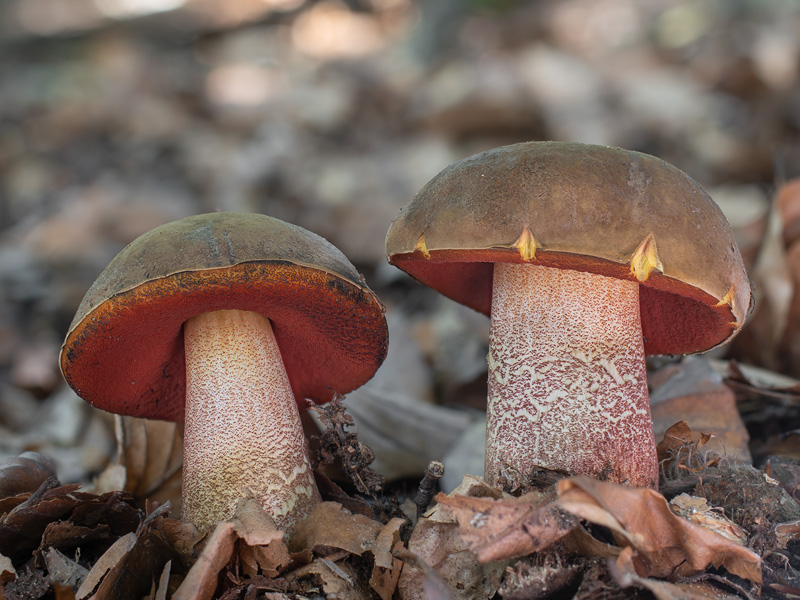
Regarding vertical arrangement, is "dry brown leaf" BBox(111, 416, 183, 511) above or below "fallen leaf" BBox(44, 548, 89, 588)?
below

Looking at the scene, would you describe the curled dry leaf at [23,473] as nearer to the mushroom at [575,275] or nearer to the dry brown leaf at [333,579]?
the dry brown leaf at [333,579]

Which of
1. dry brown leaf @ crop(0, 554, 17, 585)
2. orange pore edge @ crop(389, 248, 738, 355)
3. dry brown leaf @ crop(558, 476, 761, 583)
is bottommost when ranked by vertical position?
dry brown leaf @ crop(0, 554, 17, 585)

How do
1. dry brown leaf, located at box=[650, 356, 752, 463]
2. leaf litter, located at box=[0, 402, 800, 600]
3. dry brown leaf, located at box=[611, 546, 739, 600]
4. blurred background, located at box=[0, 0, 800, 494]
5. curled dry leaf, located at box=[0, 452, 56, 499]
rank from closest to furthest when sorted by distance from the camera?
dry brown leaf, located at box=[611, 546, 739, 600], leaf litter, located at box=[0, 402, 800, 600], curled dry leaf, located at box=[0, 452, 56, 499], dry brown leaf, located at box=[650, 356, 752, 463], blurred background, located at box=[0, 0, 800, 494]

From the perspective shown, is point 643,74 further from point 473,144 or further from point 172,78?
point 172,78

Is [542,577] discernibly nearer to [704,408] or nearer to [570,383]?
[570,383]

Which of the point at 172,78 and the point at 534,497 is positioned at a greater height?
the point at 172,78

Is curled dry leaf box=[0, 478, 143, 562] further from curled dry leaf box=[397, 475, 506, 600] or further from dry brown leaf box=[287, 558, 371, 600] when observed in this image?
curled dry leaf box=[397, 475, 506, 600]

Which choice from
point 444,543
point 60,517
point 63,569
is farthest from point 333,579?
point 60,517

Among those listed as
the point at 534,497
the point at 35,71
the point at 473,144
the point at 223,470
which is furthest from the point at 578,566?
→ the point at 35,71

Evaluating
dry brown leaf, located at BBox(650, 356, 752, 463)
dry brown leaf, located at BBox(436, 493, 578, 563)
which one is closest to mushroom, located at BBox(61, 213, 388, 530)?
dry brown leaf, located at BBox(436, 493, 578, 563)
